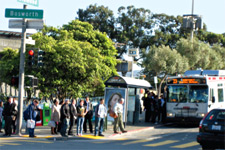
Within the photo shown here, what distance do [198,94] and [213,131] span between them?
9.08 m

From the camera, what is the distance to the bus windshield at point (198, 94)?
2181 cm

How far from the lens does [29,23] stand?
1798cm

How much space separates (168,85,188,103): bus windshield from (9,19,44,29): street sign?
8.83 meters

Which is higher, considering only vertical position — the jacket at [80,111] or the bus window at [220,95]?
the bus window at [220,95]

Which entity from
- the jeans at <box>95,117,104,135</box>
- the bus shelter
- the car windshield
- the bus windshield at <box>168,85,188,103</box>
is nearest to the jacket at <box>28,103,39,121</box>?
the jeans at <box>95,117,104,135</box>

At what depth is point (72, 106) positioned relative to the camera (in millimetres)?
17656

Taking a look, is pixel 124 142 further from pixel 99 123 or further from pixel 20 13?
pixel 20 13

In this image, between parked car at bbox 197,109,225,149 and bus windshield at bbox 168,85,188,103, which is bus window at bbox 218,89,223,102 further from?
parked car at bbox 197,109,225,149


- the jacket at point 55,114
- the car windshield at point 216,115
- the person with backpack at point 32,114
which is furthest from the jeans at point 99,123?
the car windshield at point 216,115

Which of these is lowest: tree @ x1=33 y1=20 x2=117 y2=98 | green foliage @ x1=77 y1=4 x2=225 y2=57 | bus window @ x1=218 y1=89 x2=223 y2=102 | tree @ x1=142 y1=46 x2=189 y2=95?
bus window @ x1=218 y1=89 x2=223 y2=102

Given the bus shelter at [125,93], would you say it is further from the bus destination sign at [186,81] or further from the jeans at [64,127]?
the jeans at [64,127]

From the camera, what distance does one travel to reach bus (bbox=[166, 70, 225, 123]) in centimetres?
2175

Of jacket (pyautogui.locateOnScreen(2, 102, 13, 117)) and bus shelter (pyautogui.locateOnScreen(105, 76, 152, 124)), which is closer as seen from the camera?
jacket (pyautogui.locateOnScreen(2, 102, 13, 117))

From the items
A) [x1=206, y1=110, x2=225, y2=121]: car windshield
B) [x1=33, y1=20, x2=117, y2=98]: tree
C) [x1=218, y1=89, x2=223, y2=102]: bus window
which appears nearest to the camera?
[x1=206, y1=110, x2=225, y2=121]: car windshield
